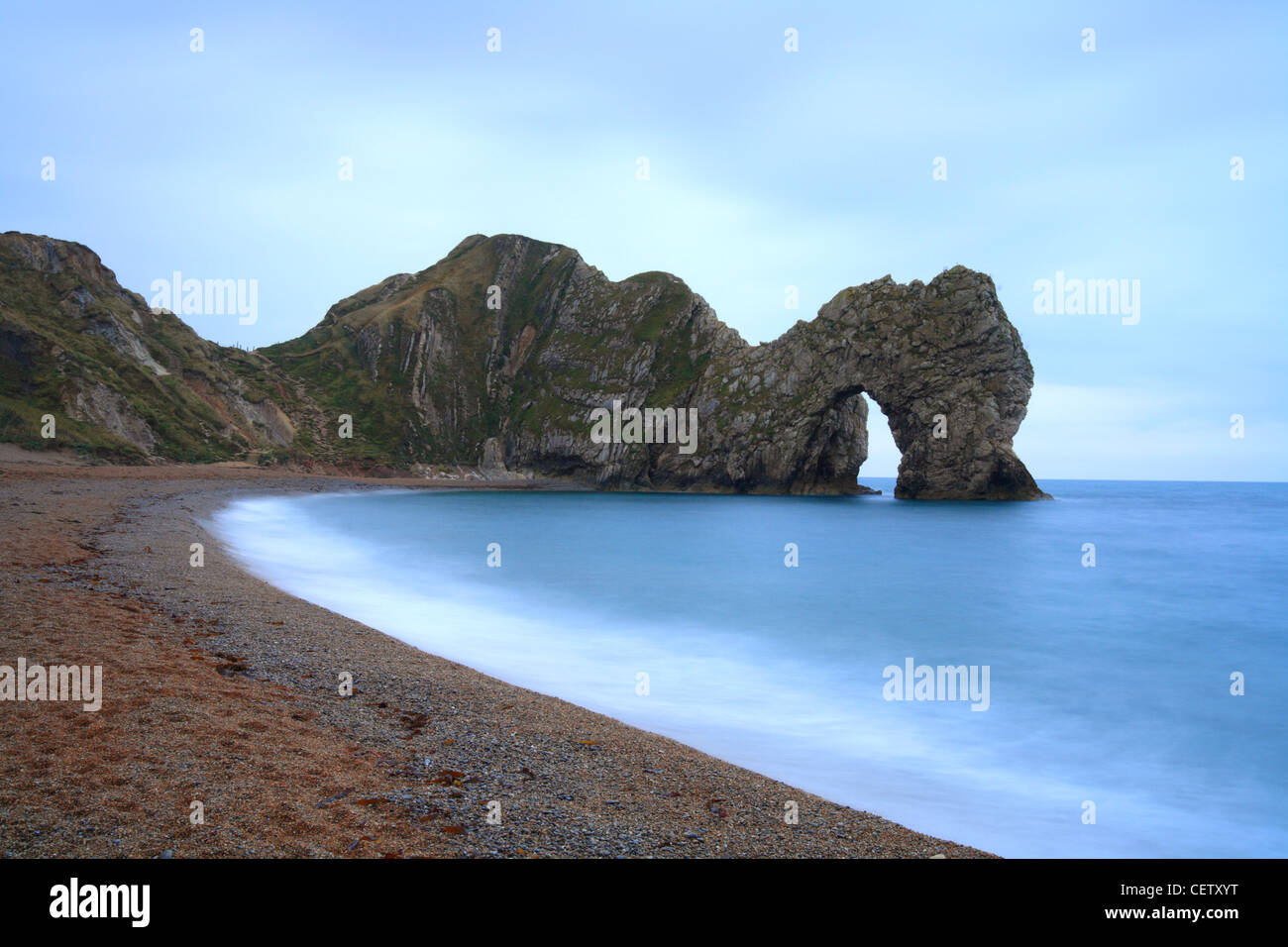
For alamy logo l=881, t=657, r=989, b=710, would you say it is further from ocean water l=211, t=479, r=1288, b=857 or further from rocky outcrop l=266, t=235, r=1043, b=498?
rocky outcrop l=266, t=235, r=1043, b=498

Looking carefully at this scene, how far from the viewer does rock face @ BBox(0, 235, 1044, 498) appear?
7138 centimetres

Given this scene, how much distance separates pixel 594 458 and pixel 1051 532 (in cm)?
6397

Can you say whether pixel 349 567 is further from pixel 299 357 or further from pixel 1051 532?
pixel 299 357

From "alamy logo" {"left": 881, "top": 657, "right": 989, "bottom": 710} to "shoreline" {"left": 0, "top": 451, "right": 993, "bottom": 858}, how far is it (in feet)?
22.0

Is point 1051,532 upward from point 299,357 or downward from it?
downward

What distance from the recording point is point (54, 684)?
24.1 feet

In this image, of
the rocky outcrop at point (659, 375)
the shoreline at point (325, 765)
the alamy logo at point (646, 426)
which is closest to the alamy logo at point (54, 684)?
the shoreline at point (325, 765)

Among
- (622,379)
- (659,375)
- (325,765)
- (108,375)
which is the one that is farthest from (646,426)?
(325,765)

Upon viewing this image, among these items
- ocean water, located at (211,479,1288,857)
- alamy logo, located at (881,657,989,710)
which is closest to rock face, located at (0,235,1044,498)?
ocean water, located at (211,479,1288,857)

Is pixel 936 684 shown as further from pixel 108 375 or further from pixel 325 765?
pixel 108 375
